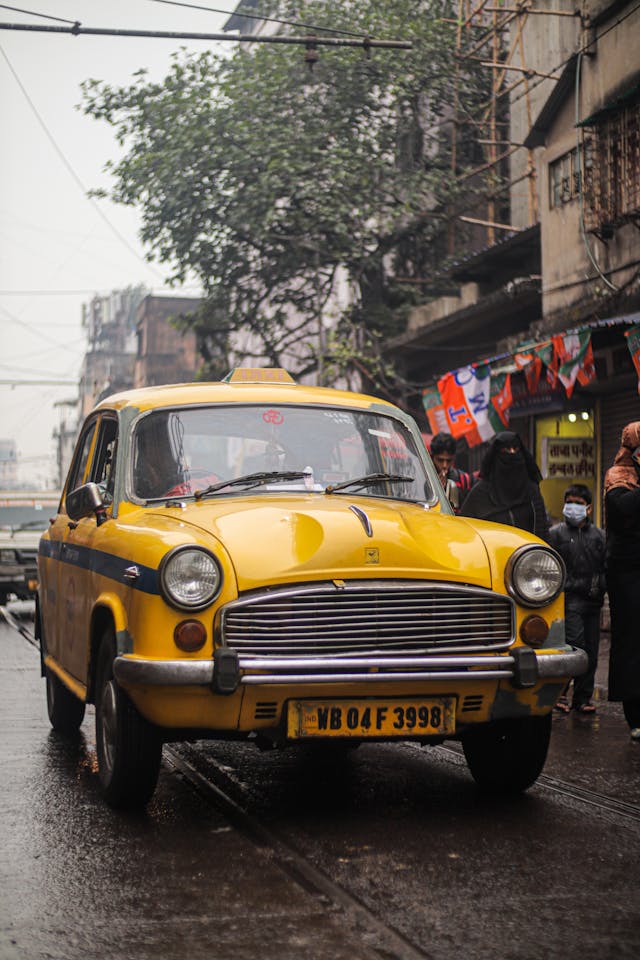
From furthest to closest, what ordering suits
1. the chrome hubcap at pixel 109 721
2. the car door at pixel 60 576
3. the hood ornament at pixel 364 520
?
the car door at pixel 60 576 → the chrome hubcap at pixel 109 721 → the hood ornament at pixel 364 520

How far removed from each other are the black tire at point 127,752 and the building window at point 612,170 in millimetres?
11214

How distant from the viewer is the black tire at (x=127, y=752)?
17.7 feet

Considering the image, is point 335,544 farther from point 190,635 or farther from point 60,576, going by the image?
point 60,576

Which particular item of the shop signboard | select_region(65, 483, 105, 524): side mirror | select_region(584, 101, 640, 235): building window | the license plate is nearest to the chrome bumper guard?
the license plate

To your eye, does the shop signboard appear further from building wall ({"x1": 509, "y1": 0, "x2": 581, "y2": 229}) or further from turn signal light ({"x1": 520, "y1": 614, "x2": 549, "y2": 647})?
turn signal light ({"x1": 520, "y1": 614, "x2": 549, "y2": 647})

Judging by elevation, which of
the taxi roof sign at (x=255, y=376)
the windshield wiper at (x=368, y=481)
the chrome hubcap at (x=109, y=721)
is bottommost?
the chrome hubcap at (x=109, y=721)

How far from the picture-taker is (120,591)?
5.54 meters

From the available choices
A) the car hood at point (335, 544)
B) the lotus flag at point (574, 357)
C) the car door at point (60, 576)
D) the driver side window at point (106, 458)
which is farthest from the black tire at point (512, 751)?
the lotus flag at point (574, 357)

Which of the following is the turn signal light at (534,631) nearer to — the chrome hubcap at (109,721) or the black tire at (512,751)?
→ the black tire at (512,751)

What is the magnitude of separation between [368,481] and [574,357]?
346 inches

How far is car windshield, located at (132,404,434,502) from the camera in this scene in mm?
6246

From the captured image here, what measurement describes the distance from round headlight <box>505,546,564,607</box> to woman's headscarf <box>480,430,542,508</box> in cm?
282

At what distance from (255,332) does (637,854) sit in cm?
2417

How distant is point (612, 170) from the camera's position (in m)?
16.0
